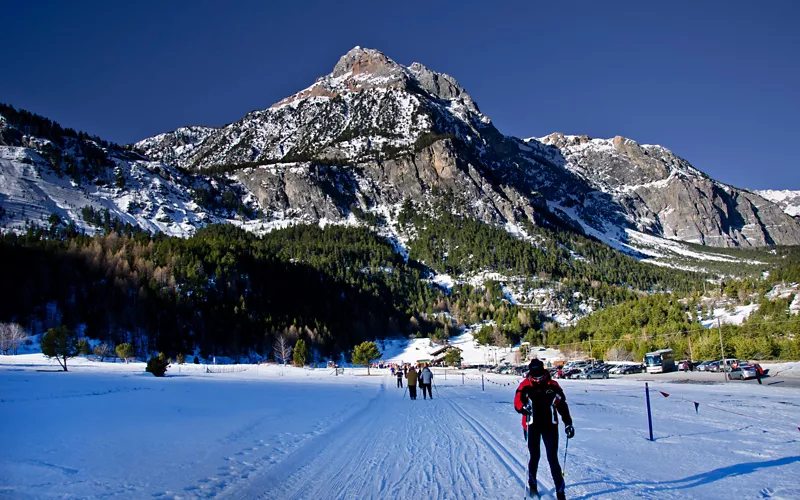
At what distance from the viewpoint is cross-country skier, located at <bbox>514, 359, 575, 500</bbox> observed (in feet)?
22.7

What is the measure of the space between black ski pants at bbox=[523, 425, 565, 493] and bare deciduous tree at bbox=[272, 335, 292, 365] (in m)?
105

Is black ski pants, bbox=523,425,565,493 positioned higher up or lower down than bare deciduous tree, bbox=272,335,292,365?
higher up

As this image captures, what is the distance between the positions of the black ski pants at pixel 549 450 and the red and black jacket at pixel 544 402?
0.28 feet

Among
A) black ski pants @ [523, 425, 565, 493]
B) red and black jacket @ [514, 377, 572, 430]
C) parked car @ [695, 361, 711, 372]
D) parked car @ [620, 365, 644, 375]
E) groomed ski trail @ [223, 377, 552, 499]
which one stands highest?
red and black jacket @ [514, 377, 572, 430]

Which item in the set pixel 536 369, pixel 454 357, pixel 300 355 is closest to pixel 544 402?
pixel 536 369

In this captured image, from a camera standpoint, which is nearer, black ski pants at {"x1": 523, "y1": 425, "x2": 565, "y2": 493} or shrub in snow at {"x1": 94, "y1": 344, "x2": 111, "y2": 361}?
black ski pants at {"x1": 523, "y1": 425, "x2": 565, "y2": 493}

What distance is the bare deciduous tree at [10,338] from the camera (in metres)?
73.1

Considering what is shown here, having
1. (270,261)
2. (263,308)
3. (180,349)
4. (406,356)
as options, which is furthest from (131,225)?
(406,356)

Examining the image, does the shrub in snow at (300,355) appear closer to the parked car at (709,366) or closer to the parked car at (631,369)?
the parked car at (631,369)

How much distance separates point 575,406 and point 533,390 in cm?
1576

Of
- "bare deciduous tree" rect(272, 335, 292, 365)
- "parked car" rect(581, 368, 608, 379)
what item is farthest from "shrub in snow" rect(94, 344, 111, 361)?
"parked car" rect(581, 368, 608, 379)

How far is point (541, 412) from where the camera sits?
7004mm

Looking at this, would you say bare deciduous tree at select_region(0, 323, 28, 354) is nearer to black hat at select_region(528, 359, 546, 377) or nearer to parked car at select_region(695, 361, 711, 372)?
black hat at select_region(528, 359, 546, 377)

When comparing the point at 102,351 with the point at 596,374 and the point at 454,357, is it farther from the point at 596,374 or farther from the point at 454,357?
the point at 596,374
